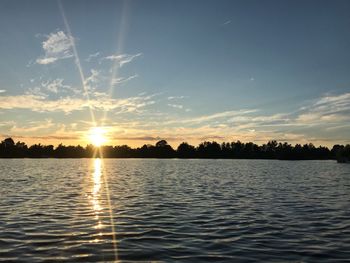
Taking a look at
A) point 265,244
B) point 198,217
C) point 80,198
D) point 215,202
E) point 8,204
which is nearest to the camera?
point 265,244

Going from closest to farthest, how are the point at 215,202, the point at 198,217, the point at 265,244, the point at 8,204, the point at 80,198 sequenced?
the point at 265,244
the point at 198,217
the point at 8,204
the point at 215,202
the point at 80,198

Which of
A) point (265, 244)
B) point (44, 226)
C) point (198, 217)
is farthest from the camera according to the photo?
point (198, 217)

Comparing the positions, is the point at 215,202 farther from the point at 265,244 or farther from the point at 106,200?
the point at 265,244

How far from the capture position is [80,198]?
43312 mm

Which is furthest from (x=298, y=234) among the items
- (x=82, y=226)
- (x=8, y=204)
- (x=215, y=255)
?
(x=8, y=204)

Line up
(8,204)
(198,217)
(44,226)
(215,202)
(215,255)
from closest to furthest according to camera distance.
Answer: (215,255) → (44,226) → (198,217) → (8,204) → (215,202)

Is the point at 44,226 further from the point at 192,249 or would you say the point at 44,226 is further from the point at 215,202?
the point at 215,202

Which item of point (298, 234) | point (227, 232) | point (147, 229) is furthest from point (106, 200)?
point (298, 234)

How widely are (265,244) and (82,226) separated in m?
12.1

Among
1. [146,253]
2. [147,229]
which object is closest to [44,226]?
[147,229]

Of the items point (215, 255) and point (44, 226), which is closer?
point (215, 255)

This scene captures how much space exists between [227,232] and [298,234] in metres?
4.30

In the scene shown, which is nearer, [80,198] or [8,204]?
[8,204]

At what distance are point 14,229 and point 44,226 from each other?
1930 millimetres
